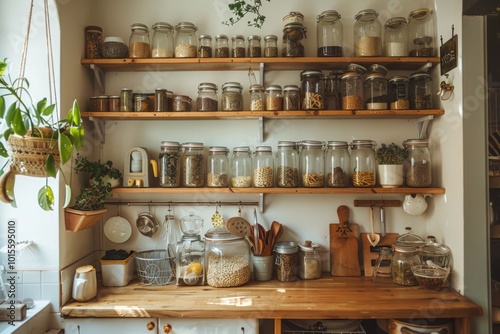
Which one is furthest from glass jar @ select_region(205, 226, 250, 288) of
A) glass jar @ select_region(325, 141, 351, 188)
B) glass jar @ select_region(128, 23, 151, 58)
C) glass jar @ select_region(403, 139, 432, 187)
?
glass jar @ select_region(128, 23, 151, 58)

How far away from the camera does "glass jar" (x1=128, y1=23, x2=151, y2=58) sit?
2.16 m

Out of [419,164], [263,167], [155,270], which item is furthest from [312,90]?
[155,270]

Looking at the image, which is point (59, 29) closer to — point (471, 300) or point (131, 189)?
point (131, 189)

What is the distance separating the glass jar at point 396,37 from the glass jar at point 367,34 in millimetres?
49

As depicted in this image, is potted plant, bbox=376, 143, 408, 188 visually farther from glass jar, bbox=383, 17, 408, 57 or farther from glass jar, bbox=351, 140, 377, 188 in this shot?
glass jar, bbox=383, 17, 408, 57

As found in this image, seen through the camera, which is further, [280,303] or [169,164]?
[169,164]

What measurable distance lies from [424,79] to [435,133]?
12.7 inches

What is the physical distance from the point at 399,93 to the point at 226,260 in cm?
138

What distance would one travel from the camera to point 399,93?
7.01ft

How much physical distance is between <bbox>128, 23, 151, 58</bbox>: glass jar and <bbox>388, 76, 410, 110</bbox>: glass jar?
1458mm

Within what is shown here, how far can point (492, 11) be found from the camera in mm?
1837

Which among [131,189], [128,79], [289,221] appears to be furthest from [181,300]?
[128,79]

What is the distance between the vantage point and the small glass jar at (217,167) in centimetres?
211

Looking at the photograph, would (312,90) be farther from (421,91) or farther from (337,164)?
(421,91)
